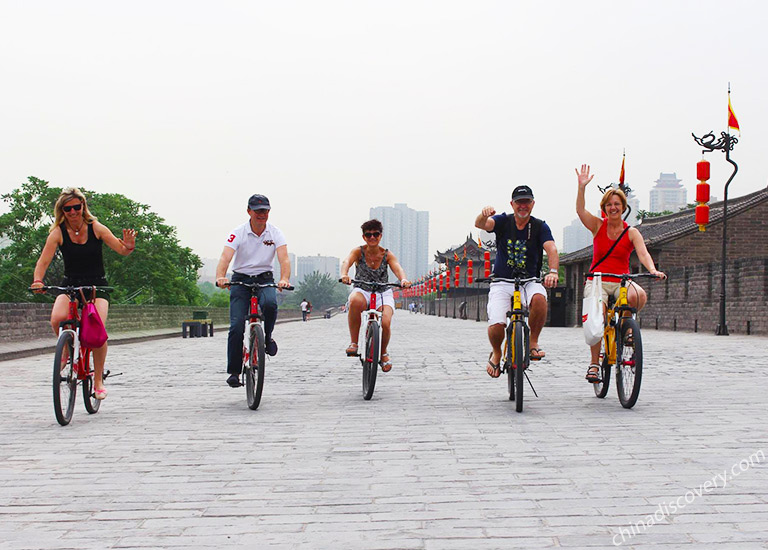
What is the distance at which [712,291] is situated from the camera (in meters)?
27.2

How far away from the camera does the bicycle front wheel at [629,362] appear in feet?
21.0

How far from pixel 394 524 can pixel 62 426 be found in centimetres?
366

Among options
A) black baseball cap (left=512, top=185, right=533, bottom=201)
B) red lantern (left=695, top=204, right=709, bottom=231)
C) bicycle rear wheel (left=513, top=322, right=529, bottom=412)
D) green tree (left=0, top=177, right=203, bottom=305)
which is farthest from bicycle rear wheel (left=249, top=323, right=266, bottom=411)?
green tree (left=0, top=177, right=203, bottom=305)

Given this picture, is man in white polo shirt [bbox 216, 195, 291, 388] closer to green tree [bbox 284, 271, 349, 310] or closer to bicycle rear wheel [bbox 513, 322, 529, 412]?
bicycle rear wheel [bbox 513, 322, 529, 412]

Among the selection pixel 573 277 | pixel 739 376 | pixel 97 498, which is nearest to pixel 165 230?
pixel 573 277

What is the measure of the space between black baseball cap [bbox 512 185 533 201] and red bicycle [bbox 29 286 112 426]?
135 inches

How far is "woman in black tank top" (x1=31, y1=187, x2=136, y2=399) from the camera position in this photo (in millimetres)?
6262

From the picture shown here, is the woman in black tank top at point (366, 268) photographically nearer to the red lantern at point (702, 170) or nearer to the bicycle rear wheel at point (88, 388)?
the bicycle rear wheel at point (88, 388)

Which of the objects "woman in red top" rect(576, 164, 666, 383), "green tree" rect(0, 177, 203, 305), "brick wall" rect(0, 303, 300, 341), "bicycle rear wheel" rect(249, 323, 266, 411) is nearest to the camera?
"bicycle rear wheel" rect(249, 323, 266, 411)

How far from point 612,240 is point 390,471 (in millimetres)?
3545

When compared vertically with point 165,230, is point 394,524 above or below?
below

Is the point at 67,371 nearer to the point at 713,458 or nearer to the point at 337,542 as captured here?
the point at 337,542

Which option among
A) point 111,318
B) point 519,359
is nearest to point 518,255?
point 519,359

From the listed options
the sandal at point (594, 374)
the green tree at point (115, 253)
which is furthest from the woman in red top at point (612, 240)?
the green tree at point (115, 253)
